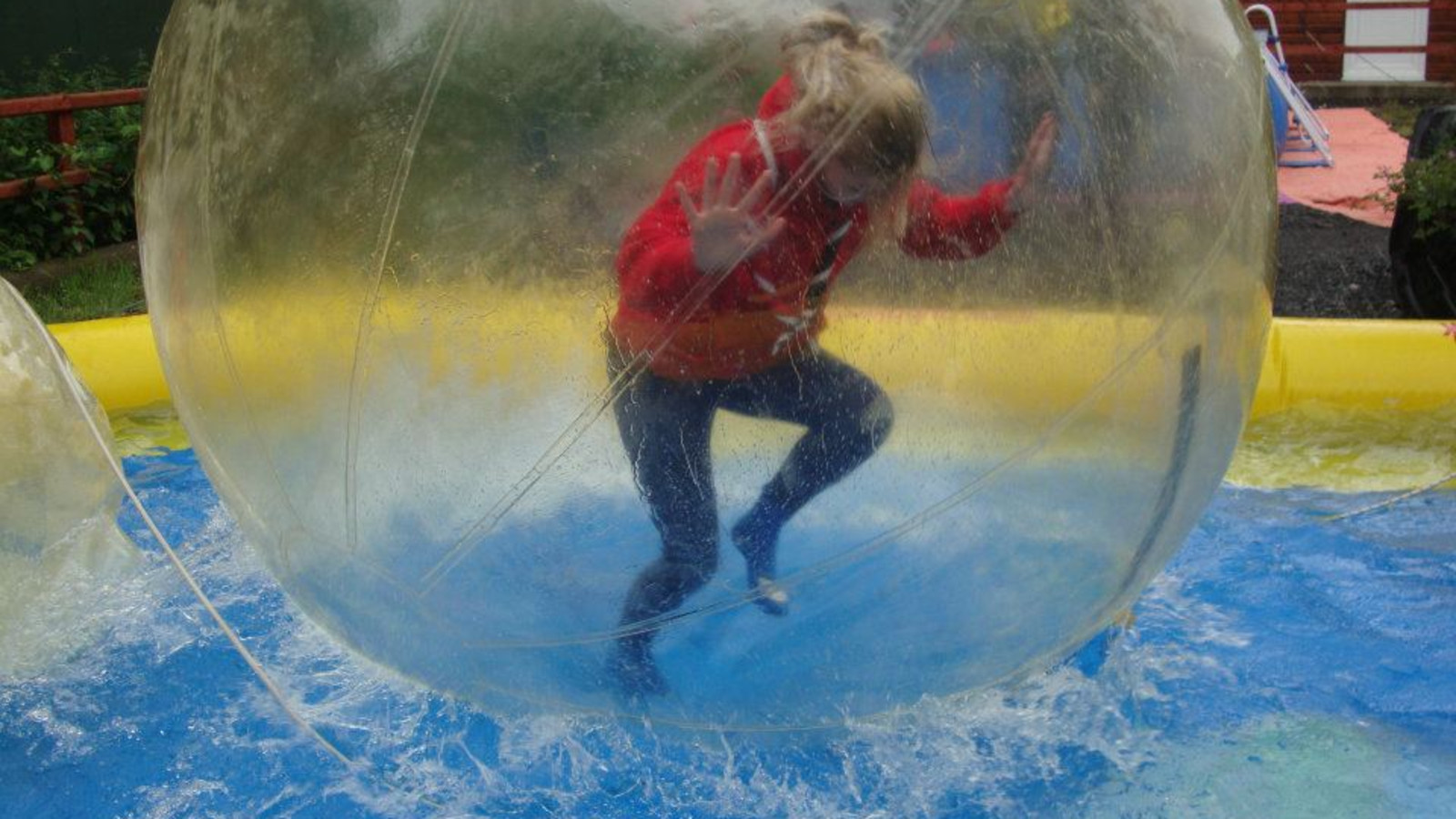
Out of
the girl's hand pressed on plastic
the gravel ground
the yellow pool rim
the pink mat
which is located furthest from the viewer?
the pink mat

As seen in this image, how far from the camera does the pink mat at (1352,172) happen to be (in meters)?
9.23

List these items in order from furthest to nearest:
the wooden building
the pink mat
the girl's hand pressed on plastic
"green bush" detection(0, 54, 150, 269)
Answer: the wooden building, the pink mat, "green bush" detection(0, 54, 150, 269), the girl's hand pressed on plastic

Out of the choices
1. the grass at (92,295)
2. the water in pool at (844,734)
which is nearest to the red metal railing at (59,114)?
the grass at (92,295)

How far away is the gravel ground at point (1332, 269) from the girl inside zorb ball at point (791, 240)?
13.9 feet

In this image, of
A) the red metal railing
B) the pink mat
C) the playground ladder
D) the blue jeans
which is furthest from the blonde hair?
the playground ladder

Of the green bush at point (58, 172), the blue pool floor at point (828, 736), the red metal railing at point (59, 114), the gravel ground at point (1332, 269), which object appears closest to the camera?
the blue pool floor at point (828, 736)

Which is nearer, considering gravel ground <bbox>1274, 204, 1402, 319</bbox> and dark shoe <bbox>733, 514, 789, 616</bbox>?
dark shoe <bbox>733, 514, 789, 616</bbox>

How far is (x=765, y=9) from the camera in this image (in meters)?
1.91

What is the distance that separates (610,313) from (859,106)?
403 mm

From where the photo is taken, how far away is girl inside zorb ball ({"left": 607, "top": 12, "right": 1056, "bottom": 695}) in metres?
1.91

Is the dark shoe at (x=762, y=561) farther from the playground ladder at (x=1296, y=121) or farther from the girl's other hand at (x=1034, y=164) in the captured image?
the playground ladder at (x=1296, y=121)

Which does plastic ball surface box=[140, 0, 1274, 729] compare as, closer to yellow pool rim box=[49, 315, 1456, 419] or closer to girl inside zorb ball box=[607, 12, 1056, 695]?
girl inside zorb ball box=[607, 12, 1056, 695]

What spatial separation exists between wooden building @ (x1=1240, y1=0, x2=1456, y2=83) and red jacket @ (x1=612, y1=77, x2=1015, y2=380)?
46.6ft

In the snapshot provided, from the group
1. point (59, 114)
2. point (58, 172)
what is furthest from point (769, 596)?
point (59, 114)
